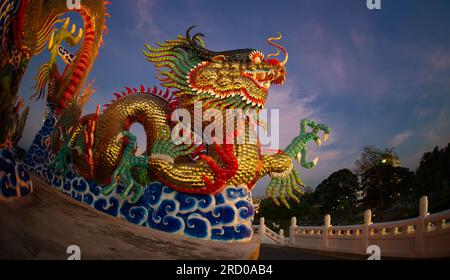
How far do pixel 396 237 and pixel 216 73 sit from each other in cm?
392

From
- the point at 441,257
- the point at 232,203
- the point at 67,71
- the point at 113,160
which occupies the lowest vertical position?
the point at 441,257

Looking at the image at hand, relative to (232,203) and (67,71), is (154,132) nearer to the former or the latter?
(232,203)

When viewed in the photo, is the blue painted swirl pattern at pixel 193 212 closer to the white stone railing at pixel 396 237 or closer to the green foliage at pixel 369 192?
the white stone railing at pixel 396 237

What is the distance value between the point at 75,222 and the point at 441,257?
15.2 feet

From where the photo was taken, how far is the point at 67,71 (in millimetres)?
5949

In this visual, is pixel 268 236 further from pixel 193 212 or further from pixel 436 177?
pixel 193 212

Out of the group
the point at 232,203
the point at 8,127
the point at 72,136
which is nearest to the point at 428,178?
the point at 232,203

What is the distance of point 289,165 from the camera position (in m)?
4.66

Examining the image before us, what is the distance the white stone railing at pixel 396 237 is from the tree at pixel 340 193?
326 inches

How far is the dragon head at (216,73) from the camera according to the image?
467cm

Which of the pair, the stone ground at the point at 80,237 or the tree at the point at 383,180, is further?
the tree at the point at 383,180

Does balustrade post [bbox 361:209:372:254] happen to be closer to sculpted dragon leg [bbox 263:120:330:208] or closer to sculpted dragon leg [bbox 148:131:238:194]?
sculpted dragon leg [bbox 263:120:330:208]

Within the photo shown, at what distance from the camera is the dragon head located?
15.3ft

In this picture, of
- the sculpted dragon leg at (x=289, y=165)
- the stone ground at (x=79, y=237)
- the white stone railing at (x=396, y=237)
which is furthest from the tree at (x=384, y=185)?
the stone ground at (x=79, y=237)
